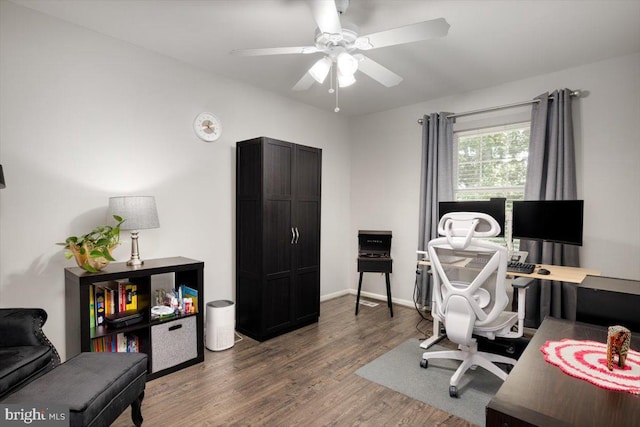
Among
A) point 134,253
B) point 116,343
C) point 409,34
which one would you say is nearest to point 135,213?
point 134,253

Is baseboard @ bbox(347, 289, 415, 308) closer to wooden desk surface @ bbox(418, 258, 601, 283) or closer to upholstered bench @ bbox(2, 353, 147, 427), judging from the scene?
wooden desk surface @ bbox(418, 258, 601, 283)

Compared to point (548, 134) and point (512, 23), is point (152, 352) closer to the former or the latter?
point (512, 23)

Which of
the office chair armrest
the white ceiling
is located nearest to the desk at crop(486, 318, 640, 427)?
the office chair armrest

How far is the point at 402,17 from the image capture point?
235 centimetres

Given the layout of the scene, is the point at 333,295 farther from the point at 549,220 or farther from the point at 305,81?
the point at 305,81

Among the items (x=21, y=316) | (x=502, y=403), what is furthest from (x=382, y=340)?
(x=21, y=316)

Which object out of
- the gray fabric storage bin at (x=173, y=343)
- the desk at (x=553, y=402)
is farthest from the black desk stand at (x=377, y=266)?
the desk at (x=553, y=402)

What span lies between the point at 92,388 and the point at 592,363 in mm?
2058

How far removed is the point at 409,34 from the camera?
1.89m

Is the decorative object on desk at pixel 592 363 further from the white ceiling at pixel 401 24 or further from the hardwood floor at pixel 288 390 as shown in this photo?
the white ceiling at pixel 401 24

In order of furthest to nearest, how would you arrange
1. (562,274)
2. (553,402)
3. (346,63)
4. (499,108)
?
(499,108) < (562,274) < (346,63) < (553,402)

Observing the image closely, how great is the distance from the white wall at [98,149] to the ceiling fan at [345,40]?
1185 millimetres

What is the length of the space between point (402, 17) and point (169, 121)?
210cm

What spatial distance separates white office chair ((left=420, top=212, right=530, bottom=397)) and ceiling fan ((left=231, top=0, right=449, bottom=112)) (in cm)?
116
